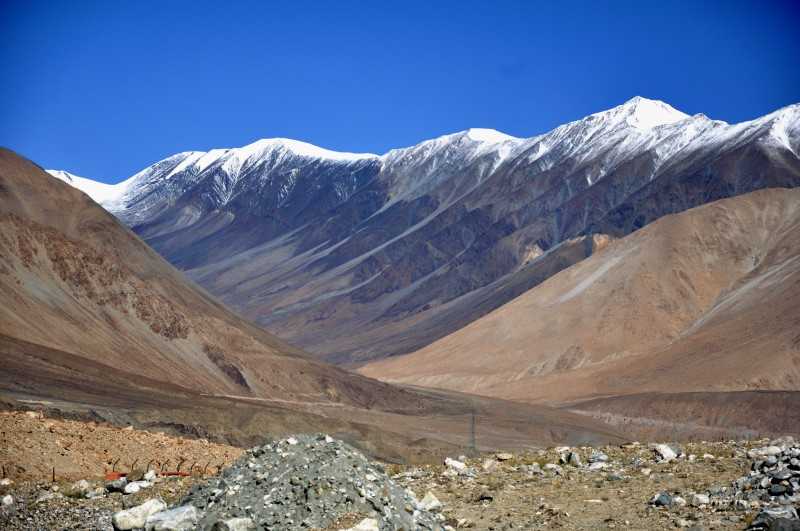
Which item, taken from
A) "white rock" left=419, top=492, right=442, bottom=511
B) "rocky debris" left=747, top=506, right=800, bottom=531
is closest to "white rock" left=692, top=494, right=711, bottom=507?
"rocky debris" left=747, top=506, right=800, bottom=531

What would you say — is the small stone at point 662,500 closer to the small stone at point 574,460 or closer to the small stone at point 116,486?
the small stone at point 574,460

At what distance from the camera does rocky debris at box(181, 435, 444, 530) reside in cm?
1087

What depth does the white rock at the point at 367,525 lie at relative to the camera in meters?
10.5

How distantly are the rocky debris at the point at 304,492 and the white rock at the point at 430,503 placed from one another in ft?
1.38

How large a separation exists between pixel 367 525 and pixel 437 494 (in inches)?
133

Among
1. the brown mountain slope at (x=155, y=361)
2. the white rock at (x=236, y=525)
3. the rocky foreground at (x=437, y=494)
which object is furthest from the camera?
the brown mountain slope at (x=155, y=361)

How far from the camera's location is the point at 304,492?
11102mm

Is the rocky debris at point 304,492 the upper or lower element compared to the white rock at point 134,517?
upper

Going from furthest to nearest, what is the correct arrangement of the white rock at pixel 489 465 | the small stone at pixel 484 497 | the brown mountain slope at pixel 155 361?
the brown mountain slope at pixel 155 361 → the white rock at pixel 489 465 → the small stone at pixel 484 497

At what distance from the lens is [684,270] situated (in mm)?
123938

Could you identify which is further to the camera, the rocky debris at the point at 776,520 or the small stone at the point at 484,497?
the small stone at the point at 484,497

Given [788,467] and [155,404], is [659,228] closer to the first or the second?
[155,404]

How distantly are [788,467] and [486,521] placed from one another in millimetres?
3907

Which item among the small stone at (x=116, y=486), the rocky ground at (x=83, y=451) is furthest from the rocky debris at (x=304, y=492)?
the rocky ground at (x=83, y=451)
